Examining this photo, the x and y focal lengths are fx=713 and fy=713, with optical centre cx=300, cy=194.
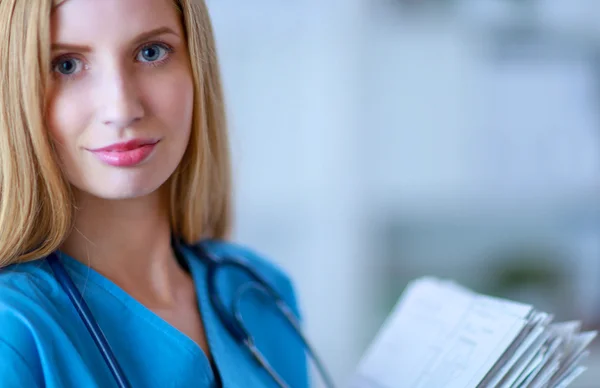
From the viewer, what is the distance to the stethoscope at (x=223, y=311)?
2.21ft

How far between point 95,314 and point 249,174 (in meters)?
1.31

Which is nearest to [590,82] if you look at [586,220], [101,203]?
[586,220]

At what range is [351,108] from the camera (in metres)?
1.96

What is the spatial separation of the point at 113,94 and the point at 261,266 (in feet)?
1.46

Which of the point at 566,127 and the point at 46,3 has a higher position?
the point at 46,3

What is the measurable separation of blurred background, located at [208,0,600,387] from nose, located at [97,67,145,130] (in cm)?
126

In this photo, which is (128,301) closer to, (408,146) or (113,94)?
(113,94)

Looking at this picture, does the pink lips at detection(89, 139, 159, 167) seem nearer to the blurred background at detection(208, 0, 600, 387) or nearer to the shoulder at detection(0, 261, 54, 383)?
the shoulder at detection(0, 261, 54, 383)

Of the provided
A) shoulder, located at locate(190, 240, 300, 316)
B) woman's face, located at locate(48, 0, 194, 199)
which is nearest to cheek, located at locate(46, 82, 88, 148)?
woman's face, located at locate(48, 0, 194, 199)

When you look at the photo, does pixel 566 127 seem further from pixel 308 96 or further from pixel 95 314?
pixel 95 314

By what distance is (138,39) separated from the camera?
0.70 metres

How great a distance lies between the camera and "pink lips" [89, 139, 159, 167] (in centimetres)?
70

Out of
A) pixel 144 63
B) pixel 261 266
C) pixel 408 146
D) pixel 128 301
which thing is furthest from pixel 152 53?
pixel 408 146

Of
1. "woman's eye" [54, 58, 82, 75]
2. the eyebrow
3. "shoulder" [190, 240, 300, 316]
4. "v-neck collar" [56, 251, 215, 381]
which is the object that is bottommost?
"shoulder" [190, 240, 300, 316]
